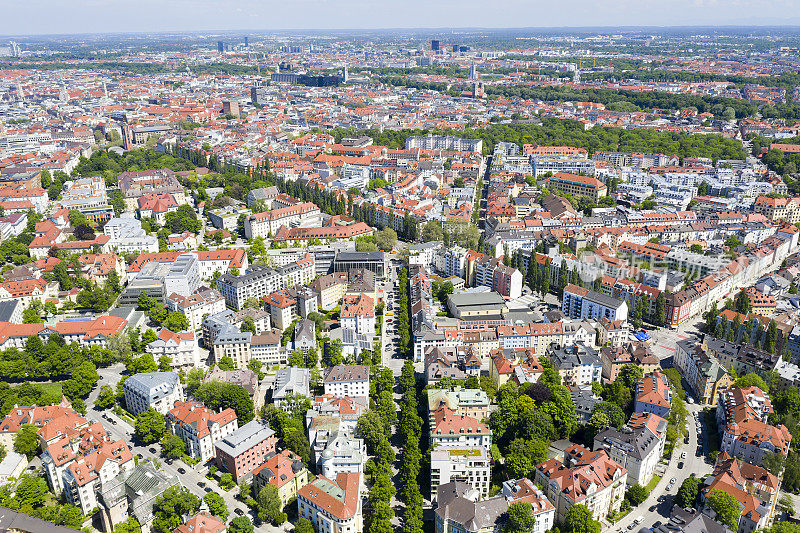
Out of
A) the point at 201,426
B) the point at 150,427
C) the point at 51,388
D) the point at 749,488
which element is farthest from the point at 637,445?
the point at 51,388

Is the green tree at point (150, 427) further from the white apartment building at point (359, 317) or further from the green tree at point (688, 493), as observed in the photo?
the green tree at point (688, 493)

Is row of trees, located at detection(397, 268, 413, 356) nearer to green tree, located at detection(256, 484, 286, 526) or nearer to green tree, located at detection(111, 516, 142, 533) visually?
green tree, located at detection(256, 484, 286, 526)

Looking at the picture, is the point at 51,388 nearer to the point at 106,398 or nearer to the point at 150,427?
the point at 106,398

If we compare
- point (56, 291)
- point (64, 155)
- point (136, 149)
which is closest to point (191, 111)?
point (136, 149)

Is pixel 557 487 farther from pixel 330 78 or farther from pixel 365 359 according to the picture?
pixel 330 78

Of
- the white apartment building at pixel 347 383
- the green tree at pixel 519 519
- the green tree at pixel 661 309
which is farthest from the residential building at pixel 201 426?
the green tree at pixel 661 309
